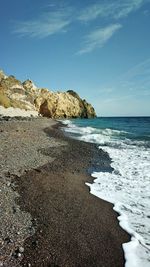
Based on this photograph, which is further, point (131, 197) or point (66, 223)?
point (131, 197)

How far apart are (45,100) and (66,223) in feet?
312

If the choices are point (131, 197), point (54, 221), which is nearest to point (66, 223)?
point (54, 221)

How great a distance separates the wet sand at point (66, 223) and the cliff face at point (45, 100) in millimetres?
42687

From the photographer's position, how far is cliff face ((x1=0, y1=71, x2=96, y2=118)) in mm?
72894

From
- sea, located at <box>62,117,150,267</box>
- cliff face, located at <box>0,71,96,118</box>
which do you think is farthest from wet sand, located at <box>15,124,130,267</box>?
cliff face, located at <box>0,71,96,118</box>

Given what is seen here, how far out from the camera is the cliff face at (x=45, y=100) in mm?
72894

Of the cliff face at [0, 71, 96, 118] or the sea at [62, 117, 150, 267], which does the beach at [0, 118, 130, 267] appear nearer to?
the sea at [62, 117, 150, 267]

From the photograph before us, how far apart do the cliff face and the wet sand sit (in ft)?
140

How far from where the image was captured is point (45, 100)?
100312 millimetres

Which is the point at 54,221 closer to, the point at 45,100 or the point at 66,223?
the point at 66,223

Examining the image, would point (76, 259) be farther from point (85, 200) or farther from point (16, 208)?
point (85, 200)

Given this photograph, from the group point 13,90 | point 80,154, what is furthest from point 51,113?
point 80,154

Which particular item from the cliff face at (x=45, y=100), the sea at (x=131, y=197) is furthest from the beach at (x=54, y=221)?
the cliff face at (x=45, y=100)

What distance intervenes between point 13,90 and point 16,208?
69.6 metres
